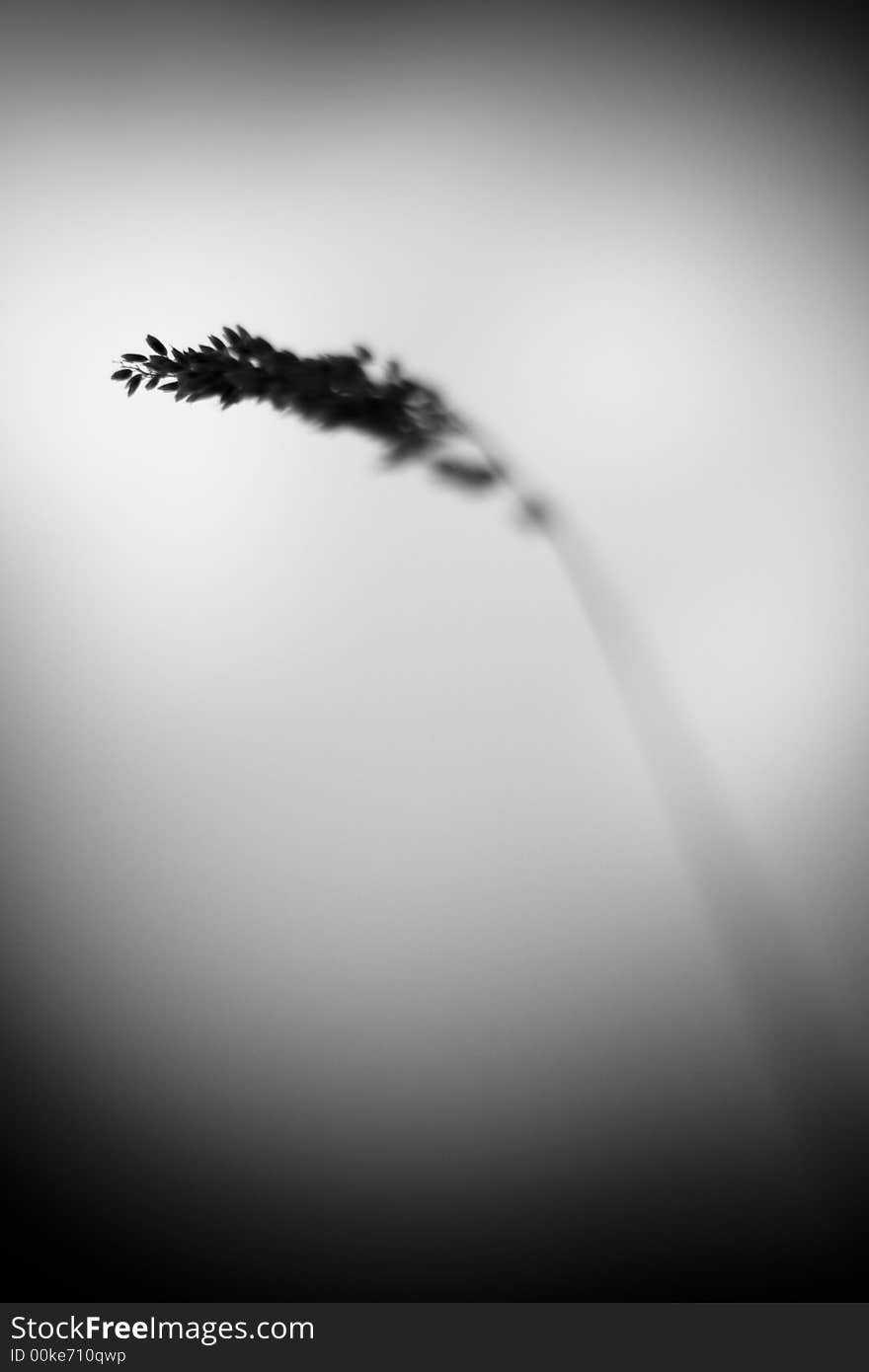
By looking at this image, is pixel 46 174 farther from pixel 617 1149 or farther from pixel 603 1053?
pixel 617 1149

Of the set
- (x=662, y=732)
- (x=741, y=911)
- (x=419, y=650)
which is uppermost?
(x=419, y=650)

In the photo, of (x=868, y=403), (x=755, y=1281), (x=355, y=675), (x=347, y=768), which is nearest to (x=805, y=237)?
(x=868, y=403)

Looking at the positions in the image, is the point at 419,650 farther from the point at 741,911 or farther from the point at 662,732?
the point at 741,911

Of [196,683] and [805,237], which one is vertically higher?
[805,237]

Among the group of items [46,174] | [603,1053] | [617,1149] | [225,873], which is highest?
[46,174]

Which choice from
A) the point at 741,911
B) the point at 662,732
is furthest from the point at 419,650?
the point at 741,911
